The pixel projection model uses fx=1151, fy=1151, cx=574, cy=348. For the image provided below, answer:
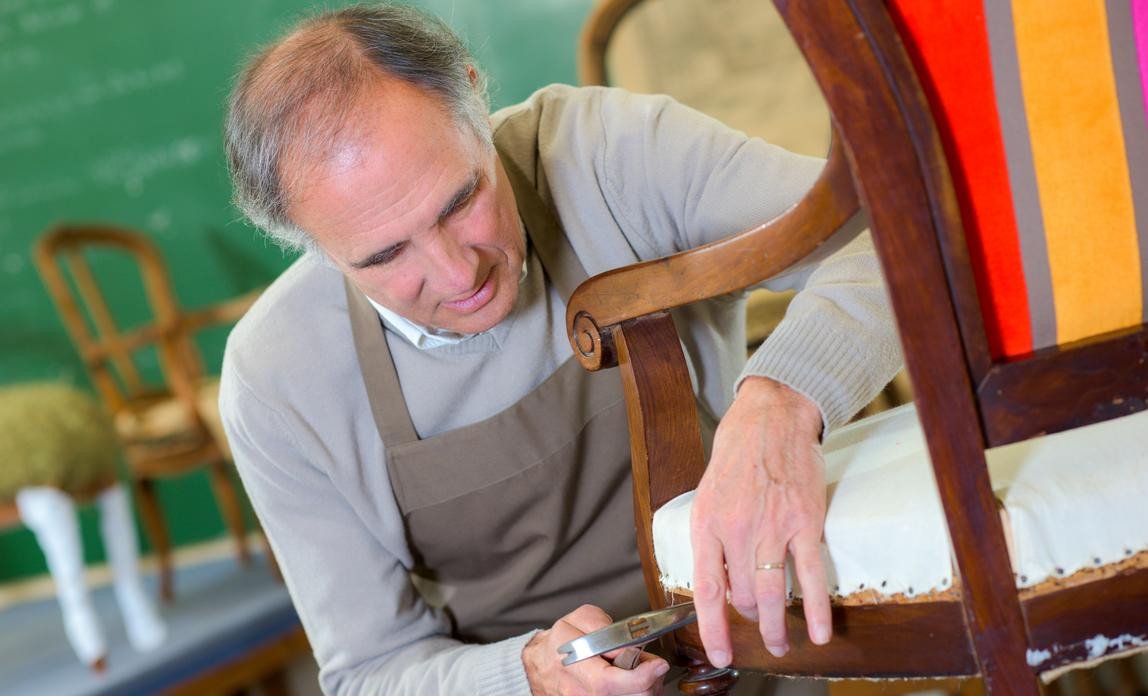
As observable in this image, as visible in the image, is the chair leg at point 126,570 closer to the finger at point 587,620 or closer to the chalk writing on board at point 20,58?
the chalk writing on board at point 20,58

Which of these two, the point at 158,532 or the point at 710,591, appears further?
the point at 158,532

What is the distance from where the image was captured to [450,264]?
0.95 metres

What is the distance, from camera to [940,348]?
1.82 ft

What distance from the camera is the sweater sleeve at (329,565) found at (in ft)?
3.56

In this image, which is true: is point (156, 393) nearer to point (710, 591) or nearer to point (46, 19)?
point (46, 19)

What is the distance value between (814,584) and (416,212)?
18.2 inches

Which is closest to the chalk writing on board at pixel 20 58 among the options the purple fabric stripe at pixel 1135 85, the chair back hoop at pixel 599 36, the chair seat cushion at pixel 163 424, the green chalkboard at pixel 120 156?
the green chalkboard at pixel 120 156

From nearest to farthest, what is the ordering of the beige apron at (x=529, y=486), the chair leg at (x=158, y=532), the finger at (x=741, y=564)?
the finger at (x=741, y=564), the beige apron at (x=529, y=486), the chair leg at (x=158, y=532)

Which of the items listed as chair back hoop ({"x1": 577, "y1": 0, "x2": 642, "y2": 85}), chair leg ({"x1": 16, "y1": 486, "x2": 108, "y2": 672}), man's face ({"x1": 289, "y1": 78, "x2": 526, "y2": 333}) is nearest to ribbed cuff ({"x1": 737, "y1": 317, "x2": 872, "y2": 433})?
man's face ({"x1": 289, "y1": 78, "x2": 526, "y2": 333})

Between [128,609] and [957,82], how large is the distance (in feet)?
8.91

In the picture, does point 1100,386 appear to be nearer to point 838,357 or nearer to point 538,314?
point 838,357

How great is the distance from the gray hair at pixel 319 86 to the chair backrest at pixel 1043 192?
50cm

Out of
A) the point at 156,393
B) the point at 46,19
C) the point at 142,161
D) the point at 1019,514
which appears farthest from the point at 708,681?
the point at 46,19

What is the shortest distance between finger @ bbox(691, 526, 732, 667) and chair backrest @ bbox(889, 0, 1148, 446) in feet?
0.59
